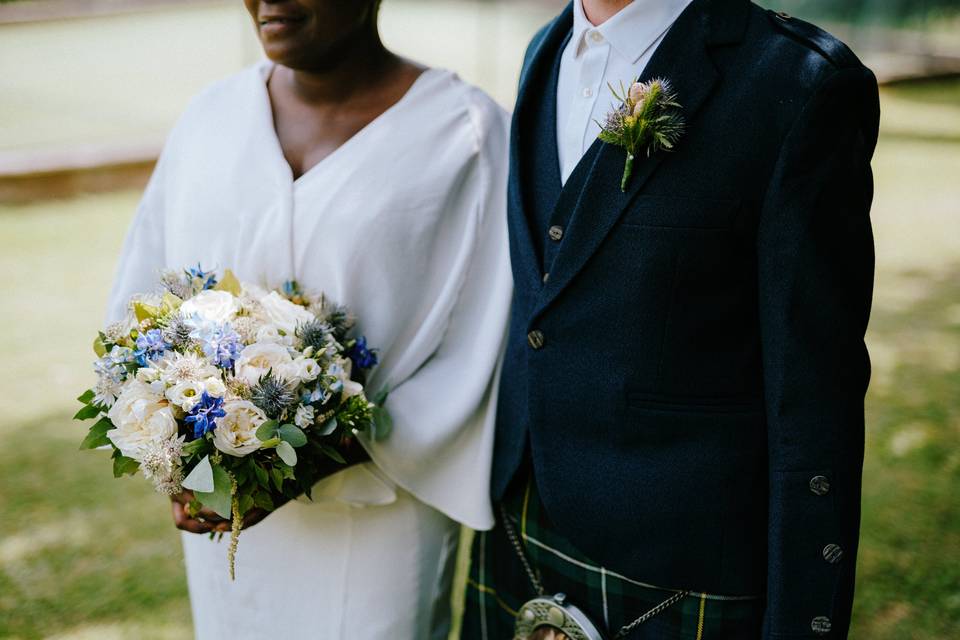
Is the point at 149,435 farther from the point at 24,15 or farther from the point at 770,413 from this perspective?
the point at 24,15

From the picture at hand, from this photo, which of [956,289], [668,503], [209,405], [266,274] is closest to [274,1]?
[266,274]

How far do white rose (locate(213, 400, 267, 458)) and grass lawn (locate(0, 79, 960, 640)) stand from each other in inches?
84.0

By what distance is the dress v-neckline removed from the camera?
2.31m

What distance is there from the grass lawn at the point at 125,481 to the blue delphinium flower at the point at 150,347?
210 cm

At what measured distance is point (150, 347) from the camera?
1.93 m

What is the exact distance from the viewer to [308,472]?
78.7 inches

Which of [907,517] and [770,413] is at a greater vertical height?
[770,413]

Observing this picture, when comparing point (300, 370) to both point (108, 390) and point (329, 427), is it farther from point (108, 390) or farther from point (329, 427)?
point (108, 390)

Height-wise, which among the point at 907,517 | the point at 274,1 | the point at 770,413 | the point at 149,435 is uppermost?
the point at 274,1

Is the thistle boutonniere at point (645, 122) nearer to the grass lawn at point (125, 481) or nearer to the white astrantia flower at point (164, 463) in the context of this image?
the white astrantia flower at point (164, 463)

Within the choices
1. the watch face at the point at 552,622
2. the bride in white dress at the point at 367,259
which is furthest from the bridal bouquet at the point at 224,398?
the watch face at the point at 552,622

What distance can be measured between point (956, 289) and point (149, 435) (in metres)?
6.90

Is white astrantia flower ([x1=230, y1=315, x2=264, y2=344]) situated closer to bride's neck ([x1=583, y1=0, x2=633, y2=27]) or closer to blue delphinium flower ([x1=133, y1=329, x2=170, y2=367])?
blue delphinium flower ([x1=133, y1=329, x2=170, y2=367])

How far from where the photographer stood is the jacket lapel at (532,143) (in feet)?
6.43
